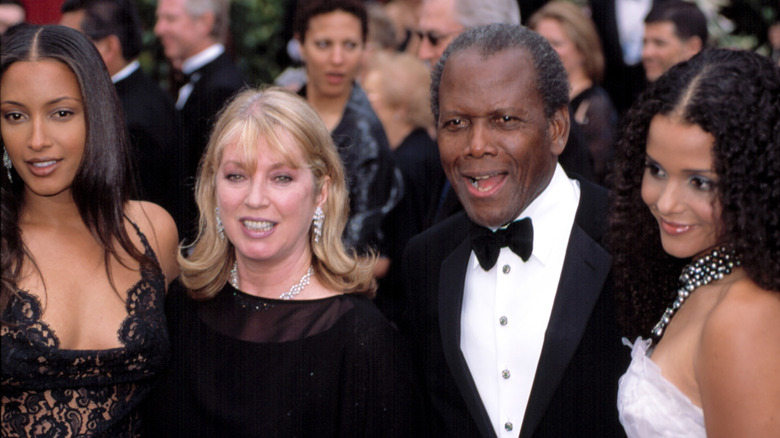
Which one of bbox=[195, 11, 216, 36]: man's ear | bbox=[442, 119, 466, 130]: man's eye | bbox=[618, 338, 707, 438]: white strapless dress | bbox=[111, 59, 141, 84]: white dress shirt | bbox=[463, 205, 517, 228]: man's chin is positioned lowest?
bbox=[618, 338, 707, 438]: white strapless dress

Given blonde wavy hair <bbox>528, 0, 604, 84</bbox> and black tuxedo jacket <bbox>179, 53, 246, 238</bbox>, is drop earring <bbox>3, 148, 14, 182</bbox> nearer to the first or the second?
black tuxedo jacket <bbox>179, 53, 246, 238</bbox>

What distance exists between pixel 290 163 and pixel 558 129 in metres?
0.91

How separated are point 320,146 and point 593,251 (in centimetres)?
98

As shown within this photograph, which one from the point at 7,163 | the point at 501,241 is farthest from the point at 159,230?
the point at 501,241

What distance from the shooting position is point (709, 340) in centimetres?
226

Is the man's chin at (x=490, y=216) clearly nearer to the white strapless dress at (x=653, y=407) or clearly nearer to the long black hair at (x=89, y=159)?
the white strapless dress at (x=653, y=407)

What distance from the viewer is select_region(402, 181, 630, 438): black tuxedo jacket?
2.74m

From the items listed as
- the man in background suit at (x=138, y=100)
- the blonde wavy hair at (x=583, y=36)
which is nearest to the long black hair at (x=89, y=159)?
the man in background suit at (x=138, y=100)

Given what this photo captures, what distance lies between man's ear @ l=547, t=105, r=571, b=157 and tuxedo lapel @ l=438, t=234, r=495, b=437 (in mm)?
455

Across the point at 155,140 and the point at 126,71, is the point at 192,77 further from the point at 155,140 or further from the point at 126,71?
the point at 155,140

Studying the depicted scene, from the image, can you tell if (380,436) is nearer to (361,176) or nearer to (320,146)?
(320,146)

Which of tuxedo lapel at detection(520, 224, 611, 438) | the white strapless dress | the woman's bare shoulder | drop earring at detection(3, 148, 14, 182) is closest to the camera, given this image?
the white strapless dress

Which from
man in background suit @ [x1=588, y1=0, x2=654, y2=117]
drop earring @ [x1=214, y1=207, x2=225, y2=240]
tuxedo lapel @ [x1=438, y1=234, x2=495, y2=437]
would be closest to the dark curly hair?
tuxedo lapel @ [x1=438, y1=234, x2=495, y2=437]

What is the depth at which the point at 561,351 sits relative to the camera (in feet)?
8.99
